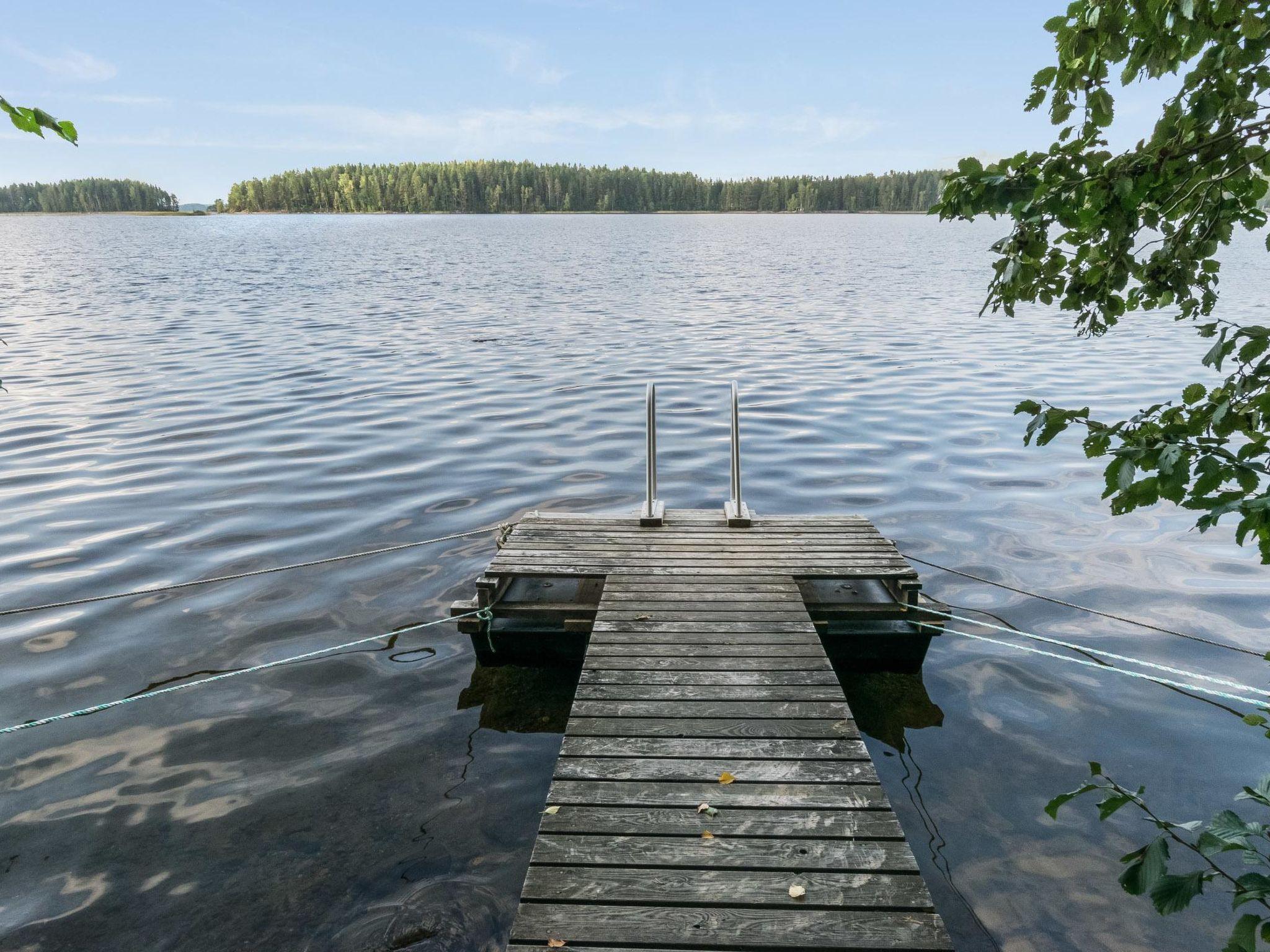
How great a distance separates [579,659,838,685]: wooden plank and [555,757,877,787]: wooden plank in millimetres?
837

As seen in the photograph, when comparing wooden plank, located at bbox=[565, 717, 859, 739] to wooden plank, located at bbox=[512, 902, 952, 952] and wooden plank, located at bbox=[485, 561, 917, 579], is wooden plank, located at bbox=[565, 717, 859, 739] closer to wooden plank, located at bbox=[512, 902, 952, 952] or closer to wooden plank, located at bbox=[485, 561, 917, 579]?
wooden plank, located at bbox=[512, 902, 952, 952]

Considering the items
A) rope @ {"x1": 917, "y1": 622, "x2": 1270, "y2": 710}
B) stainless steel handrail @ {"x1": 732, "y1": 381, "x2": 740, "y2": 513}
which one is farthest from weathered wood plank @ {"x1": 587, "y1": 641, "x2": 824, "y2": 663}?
stainless steel handrail @ {"x1": 732, "y1": 381, "x2": 740, "y2": 513}

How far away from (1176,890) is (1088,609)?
622 centimetres

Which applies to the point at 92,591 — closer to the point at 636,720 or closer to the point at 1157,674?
the point at 636,720

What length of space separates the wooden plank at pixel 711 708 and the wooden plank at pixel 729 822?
86 cm

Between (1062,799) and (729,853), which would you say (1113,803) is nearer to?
(1062,799)

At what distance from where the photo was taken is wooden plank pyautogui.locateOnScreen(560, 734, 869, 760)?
4285 mm

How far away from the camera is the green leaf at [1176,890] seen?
2246 millimetres

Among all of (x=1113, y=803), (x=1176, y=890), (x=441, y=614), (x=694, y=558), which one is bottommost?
Result: (x=441, y=614)

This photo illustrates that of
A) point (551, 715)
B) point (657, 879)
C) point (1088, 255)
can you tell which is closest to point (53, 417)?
point (551, 715)

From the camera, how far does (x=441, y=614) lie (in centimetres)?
775

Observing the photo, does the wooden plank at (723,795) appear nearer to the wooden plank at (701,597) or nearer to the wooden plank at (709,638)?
the wooden plank at (709,638)

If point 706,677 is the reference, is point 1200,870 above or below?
above

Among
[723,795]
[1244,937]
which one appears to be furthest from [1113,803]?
[723,795]
